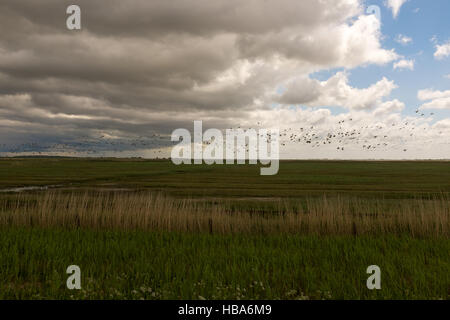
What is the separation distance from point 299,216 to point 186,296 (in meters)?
11.0

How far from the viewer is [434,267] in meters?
9.70

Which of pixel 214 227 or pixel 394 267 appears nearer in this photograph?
pixel 394 267

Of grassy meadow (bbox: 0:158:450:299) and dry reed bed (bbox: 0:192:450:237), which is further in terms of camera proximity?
dry reed bed (bbox: 0:192:450:237)

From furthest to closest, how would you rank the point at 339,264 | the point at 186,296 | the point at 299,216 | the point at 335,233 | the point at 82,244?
the point at 299,216
the point at 335,233
the point at 82,244
the point at 339,264
the point at 186,296

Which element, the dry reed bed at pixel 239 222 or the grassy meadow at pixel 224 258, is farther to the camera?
the dry reed bed at pixel 239 222

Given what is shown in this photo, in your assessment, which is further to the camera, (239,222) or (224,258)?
(239,222)

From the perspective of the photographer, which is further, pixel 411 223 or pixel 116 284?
pixel 411 223

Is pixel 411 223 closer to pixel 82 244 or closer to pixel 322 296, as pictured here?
pixel 322 296

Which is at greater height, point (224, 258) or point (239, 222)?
point (239, 222)

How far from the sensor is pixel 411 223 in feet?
52.5
